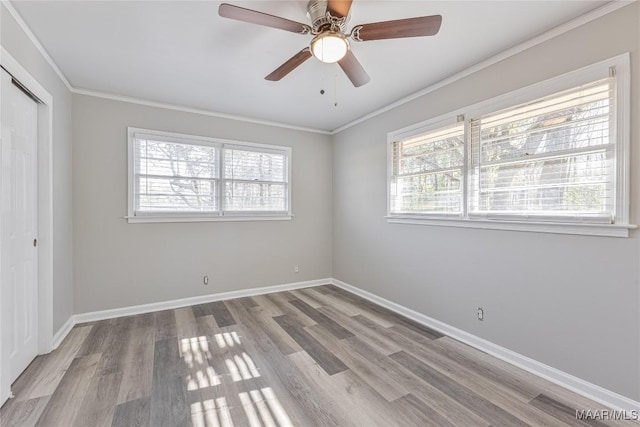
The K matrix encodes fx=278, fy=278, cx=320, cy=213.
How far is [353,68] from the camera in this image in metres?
2.16

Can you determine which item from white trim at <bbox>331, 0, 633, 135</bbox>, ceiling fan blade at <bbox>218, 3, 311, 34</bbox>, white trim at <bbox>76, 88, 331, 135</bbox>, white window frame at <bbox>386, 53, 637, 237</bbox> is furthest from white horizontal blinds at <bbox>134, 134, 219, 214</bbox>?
white window frame at <bbox>386, 53, 637, 237</bbox>

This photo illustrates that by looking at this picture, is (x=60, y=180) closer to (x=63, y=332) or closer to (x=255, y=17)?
(x=63, y=332)

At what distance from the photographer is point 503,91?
8.18 ft

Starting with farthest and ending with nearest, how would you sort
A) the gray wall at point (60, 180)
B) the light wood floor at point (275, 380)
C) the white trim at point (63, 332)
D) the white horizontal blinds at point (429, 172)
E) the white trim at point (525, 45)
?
the white horizontal blinds at point (429, 172), the white trim at point (63, 332), the gray wall at point (60, 180), the white trim at point (525, 45), the light wood floor at point (275, 380)

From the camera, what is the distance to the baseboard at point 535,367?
Answer: 1875 millimetres

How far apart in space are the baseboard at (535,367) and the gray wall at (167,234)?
6.81 ft

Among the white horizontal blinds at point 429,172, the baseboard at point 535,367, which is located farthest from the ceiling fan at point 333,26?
the baseboard at point 535,367

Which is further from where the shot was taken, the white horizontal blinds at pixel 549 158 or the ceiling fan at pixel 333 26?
the white horizontal blinds at pixel 549 158

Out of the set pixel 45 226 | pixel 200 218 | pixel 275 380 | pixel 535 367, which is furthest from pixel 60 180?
pixel 535 367

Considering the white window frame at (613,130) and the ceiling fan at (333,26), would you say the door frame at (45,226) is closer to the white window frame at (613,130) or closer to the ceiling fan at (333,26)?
the ceiling fan at (333,26)

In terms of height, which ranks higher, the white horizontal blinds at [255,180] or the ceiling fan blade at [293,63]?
the ceiling fan blade at [293,63]

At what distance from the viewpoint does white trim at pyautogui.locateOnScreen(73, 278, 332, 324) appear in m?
3.31

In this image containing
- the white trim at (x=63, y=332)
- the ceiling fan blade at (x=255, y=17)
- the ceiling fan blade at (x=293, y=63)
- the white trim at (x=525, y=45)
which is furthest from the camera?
the white trim at (x=63, y=332)

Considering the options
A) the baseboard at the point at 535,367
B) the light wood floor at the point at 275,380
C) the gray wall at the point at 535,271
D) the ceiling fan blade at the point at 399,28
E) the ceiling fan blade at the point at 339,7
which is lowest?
the light wood floor at the point at 275,380
